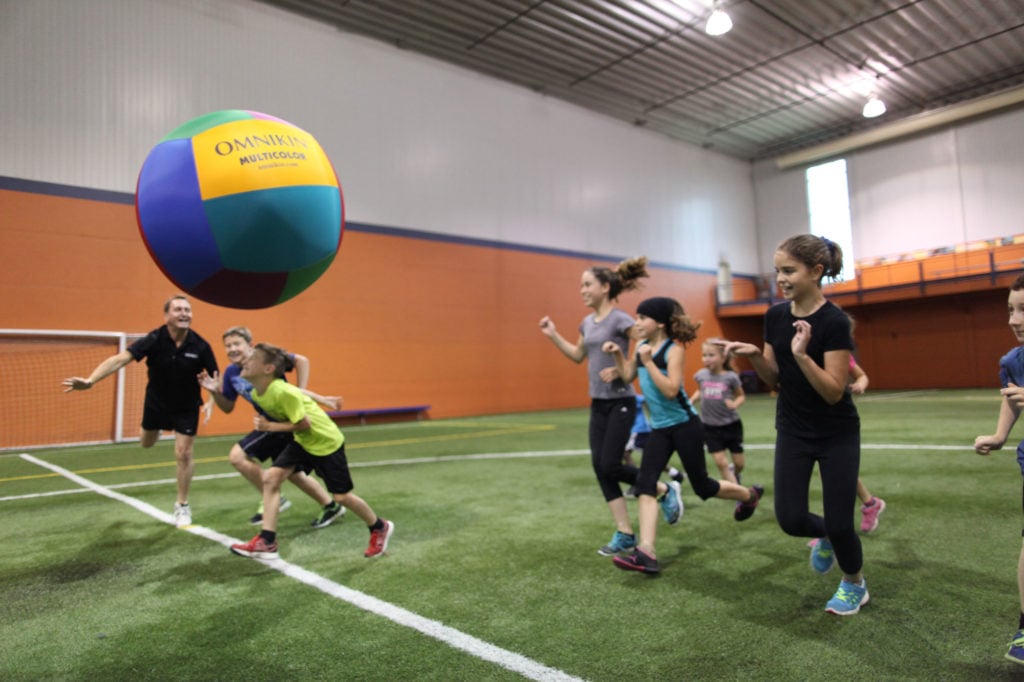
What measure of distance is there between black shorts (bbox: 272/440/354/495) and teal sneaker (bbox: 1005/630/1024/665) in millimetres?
3230

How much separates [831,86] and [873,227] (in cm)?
557

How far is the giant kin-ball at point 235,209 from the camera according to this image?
2830mm

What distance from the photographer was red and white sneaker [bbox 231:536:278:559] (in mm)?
3871

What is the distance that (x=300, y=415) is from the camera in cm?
391

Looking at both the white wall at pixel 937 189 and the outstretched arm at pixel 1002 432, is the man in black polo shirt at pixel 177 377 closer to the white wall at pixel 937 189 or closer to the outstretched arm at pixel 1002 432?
the outstretched arm at pixel 1002 432

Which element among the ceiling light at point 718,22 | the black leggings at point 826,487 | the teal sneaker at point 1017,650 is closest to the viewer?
the teal sneaker at point 1017,650

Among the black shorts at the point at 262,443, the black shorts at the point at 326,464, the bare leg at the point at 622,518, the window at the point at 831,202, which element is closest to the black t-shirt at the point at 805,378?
the bare leg at the point at 622,518

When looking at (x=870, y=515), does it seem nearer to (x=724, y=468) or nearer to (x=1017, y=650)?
(x=724, y=468)

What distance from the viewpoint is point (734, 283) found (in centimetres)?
2362

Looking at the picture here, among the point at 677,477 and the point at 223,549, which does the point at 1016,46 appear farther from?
the point at 223,549

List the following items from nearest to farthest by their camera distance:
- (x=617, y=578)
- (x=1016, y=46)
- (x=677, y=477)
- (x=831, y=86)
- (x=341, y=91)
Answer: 1. (x=617, y=578)
2. (x=677, y=477)
3. (x=341, y=91)
4. (x=1016, y=46)
5. (x=831, y=86)

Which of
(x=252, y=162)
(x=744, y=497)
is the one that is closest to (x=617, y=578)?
(x=744, y=497)

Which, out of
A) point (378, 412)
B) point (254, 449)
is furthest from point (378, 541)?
point (378, 412)

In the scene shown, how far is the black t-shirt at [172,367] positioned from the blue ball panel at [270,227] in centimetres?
253
